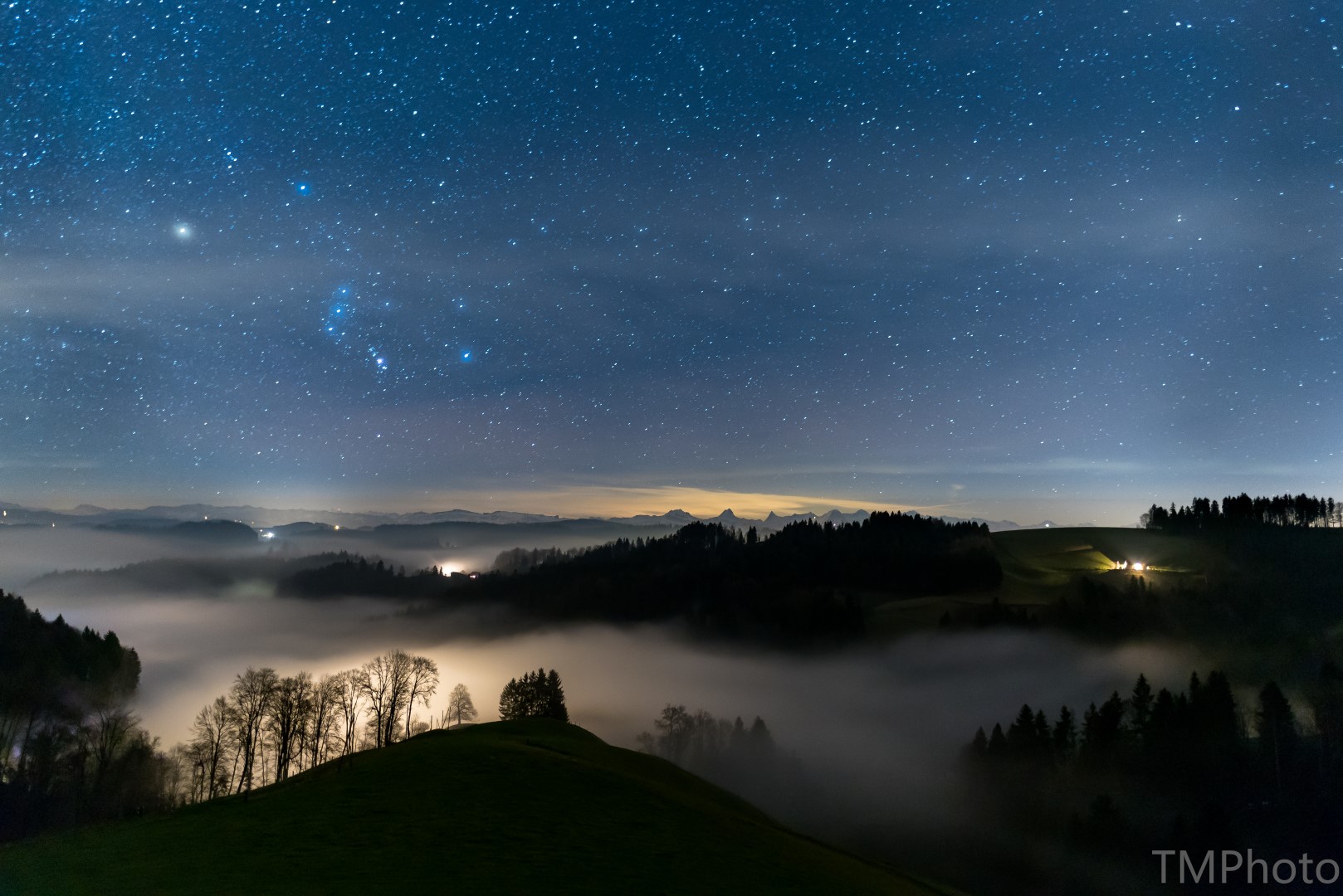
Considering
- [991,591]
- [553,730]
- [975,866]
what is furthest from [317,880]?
[991,591]

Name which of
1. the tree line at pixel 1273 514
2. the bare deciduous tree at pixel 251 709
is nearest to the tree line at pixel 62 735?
the bare deciduous tree at pixel 251 709

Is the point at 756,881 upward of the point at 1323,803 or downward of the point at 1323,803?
upward

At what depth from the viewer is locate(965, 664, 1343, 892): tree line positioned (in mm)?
78688

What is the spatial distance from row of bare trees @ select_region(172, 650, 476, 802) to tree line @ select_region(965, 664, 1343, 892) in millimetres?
88292

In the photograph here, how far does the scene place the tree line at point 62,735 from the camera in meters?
70.0

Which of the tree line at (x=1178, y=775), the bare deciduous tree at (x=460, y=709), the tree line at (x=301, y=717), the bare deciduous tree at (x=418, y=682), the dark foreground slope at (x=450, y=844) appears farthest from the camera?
the bare deciduous tree at (x=460, y=709)

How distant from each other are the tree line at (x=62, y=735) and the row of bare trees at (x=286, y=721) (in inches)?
239

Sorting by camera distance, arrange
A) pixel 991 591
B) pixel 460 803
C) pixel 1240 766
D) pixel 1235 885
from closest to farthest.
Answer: pixel 460 803 < pixel 1235 885 < pixel 1240 766 < pixel 991 591

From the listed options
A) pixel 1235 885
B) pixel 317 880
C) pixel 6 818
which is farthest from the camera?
pixel 1235 885

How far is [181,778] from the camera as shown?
9038 centimetres

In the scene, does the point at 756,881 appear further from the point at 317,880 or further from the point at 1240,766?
the point at 1240,766

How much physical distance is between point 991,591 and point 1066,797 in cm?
9962

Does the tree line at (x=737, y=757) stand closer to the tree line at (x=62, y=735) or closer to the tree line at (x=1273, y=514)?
the tree line at (x=62, y=735)

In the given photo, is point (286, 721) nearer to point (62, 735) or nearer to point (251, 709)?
point (251, 709)
